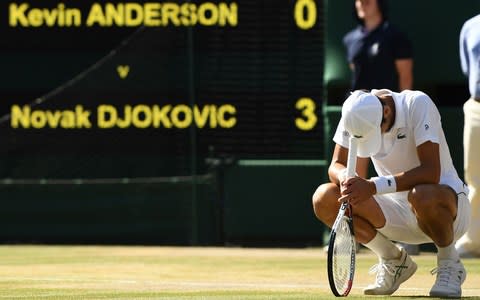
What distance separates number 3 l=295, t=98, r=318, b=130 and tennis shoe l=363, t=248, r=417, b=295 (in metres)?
4.20

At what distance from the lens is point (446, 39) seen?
1068 cm

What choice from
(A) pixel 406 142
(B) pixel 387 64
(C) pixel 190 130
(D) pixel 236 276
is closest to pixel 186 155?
(C) pixel 190 130

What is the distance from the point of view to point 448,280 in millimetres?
6555

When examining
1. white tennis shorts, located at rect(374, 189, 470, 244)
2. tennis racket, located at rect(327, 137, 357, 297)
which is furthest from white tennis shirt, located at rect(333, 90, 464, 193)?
tennis racket, located at rect(327, 137, 357, 297)

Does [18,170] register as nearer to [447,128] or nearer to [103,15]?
[103,15]

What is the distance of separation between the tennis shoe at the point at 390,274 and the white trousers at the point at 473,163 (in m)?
2.44

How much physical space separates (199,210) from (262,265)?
2430mm

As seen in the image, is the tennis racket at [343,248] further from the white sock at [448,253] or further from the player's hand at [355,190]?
the white sock at [448,253]

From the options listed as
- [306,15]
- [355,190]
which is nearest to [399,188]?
[355,190]

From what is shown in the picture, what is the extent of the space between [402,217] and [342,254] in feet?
1.69

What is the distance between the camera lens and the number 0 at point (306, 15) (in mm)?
11086

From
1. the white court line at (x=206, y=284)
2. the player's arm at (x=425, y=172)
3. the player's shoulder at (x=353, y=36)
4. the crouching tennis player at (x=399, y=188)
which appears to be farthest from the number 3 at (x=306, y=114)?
the player's arm at (x=425, y=172)

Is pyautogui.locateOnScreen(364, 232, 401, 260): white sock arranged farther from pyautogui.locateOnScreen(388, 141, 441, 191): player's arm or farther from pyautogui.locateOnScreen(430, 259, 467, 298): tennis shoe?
pyautogui.locateOnScreen(388, 141, 441, 191): player's arm

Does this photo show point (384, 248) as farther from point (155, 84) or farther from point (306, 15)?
point (155, 84)
